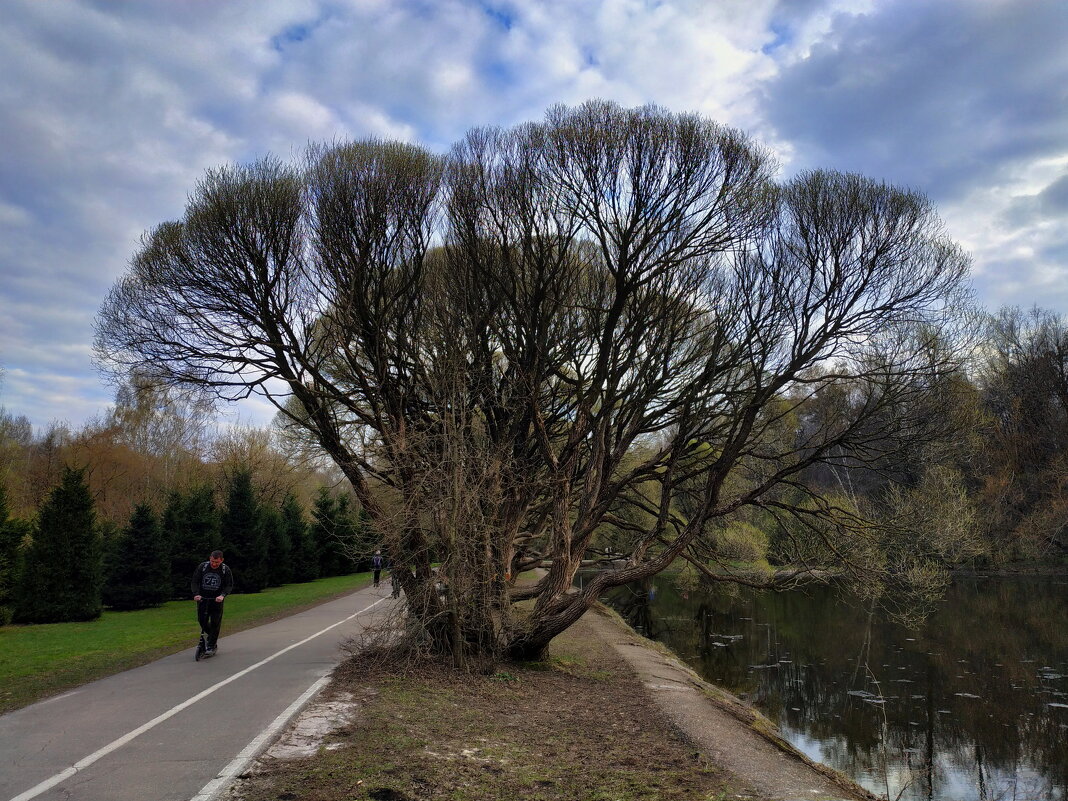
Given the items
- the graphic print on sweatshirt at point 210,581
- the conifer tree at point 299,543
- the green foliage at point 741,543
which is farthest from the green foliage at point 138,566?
the green foliage at point 741,543

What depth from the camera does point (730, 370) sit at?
15.2m

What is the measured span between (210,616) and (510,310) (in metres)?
7.82

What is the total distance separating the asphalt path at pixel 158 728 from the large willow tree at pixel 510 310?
2.71 metres

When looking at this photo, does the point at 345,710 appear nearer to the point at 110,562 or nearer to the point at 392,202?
the point at 392,202

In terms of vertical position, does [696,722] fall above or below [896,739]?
above

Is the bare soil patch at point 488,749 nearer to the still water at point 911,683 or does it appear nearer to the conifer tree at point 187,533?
the still water at point 911,683

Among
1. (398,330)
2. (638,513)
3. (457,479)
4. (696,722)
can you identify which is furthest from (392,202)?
(638,513)

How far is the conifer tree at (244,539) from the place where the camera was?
34344 millimetres

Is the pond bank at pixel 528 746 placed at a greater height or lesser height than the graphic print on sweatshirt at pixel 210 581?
lesser

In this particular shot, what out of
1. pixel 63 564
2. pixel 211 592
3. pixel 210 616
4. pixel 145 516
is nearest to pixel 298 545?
pixel 145 516

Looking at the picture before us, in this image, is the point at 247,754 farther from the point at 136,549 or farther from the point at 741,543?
the point at 741,543

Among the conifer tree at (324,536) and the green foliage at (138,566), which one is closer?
the green foliage at (138,566)

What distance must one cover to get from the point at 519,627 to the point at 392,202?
7.75m

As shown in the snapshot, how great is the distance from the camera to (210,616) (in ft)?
42.2
